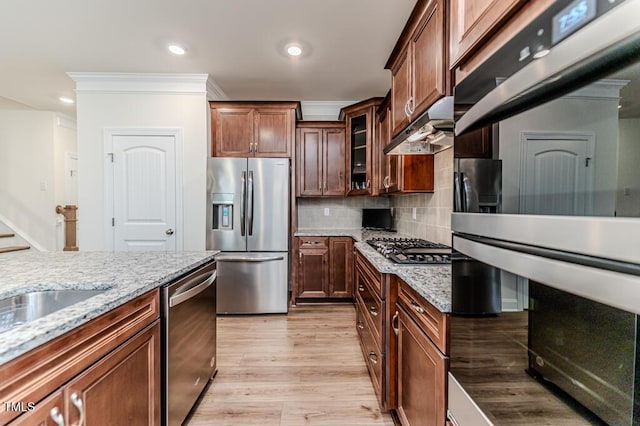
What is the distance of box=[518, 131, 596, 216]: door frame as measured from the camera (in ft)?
1.48

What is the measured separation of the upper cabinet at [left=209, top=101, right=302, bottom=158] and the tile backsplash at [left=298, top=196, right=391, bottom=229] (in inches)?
38.4

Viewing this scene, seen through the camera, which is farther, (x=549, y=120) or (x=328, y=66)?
(x=328, y=66)

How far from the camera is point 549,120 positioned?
539mm

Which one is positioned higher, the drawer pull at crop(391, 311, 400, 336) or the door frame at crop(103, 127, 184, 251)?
the door frame at crop(103, 127, 184, 251)

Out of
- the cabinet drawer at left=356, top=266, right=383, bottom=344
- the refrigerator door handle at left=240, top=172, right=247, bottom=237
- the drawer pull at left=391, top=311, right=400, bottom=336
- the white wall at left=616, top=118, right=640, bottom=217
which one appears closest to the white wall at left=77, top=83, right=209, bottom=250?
the refrigerator door handle at left=240, top=172, right=247, bottom=237

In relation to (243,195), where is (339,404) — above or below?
below

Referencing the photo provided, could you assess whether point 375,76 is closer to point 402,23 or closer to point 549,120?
point 402,23

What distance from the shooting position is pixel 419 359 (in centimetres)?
126

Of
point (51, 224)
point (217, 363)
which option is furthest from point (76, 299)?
point (51, 224)

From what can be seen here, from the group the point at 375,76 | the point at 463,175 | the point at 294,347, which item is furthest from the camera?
the point at 375,76

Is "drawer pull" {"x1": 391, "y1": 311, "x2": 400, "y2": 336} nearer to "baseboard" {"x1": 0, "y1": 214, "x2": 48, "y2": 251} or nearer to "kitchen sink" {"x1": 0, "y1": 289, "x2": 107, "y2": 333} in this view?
"kitchen sink" {"x1": 0, "y1": 289, "x2": 107, "y2": 333}

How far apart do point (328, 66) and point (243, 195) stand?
1.68 meters

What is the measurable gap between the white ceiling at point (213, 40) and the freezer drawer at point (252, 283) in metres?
2.06

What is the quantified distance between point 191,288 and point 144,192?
2243mm
